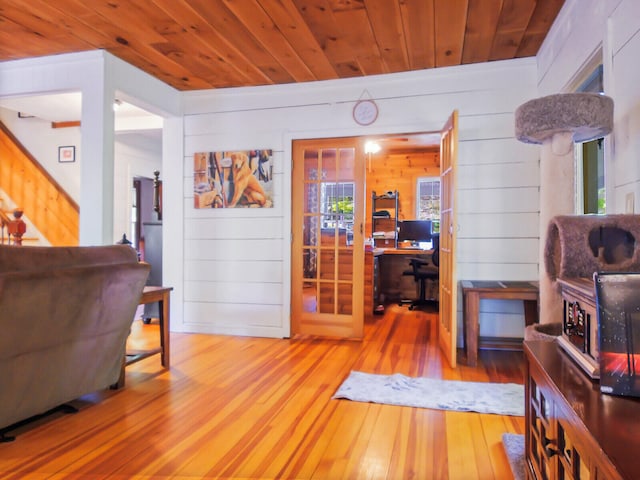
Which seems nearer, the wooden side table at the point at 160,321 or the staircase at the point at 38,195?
the wooden side table at the point at 160,321

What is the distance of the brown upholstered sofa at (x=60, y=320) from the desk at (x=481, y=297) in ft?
7.47

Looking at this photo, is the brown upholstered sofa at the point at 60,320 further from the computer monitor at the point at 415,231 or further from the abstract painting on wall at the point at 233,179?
the computer monitor at the point at 415,231

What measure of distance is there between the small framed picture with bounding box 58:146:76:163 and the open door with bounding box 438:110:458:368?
4.83m

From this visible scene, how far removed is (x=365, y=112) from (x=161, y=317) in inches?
98.0

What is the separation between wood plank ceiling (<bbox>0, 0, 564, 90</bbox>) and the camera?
8.95 ft

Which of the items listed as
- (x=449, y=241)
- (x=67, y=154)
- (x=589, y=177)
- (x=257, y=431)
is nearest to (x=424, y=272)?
(x=449, y=241)

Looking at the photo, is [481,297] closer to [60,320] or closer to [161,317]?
[161,317]

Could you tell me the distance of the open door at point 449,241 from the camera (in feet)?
10.3

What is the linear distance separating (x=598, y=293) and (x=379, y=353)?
8.85ft

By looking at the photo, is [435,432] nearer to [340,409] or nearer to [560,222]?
[340,409]

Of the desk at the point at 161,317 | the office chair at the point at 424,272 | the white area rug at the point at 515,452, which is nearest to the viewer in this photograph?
the white area rug at the point at 515,452

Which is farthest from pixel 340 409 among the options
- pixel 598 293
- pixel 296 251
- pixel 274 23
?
pixel 274 23

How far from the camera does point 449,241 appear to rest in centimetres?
340

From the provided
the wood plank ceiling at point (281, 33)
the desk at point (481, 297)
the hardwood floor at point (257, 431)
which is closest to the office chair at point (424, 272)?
the desk at point (481, 297)
